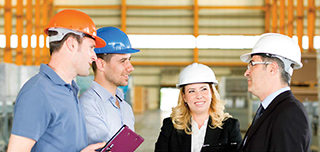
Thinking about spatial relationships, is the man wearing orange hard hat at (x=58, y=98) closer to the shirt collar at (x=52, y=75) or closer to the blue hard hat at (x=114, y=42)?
the shirt collar at (x=52, y=75)

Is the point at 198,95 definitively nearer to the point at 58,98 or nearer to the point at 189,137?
Answer: the point at 189,137

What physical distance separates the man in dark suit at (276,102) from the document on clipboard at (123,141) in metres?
0.71

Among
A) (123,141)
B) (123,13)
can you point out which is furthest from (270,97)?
(123,13)

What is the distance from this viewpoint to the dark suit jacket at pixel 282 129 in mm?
1752

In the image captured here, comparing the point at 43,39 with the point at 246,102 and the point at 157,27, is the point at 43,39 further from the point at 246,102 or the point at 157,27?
the point at 246,102

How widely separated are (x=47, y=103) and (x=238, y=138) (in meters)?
1.83

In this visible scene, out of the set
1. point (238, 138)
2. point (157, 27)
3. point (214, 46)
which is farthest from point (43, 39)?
point (238, 138)

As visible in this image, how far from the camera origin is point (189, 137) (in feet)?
9.66

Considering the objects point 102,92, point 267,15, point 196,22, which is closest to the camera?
point 102,92

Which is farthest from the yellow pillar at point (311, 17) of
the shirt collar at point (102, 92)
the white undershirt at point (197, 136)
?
the shirt collar at point (102, 92)

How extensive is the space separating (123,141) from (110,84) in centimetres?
69

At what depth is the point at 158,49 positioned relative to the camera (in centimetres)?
2147

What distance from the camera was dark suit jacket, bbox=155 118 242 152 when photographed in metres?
2.91

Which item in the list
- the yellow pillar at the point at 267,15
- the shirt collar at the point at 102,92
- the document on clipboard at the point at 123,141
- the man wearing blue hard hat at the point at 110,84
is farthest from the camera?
the yellow pillar at the point at 267,15
